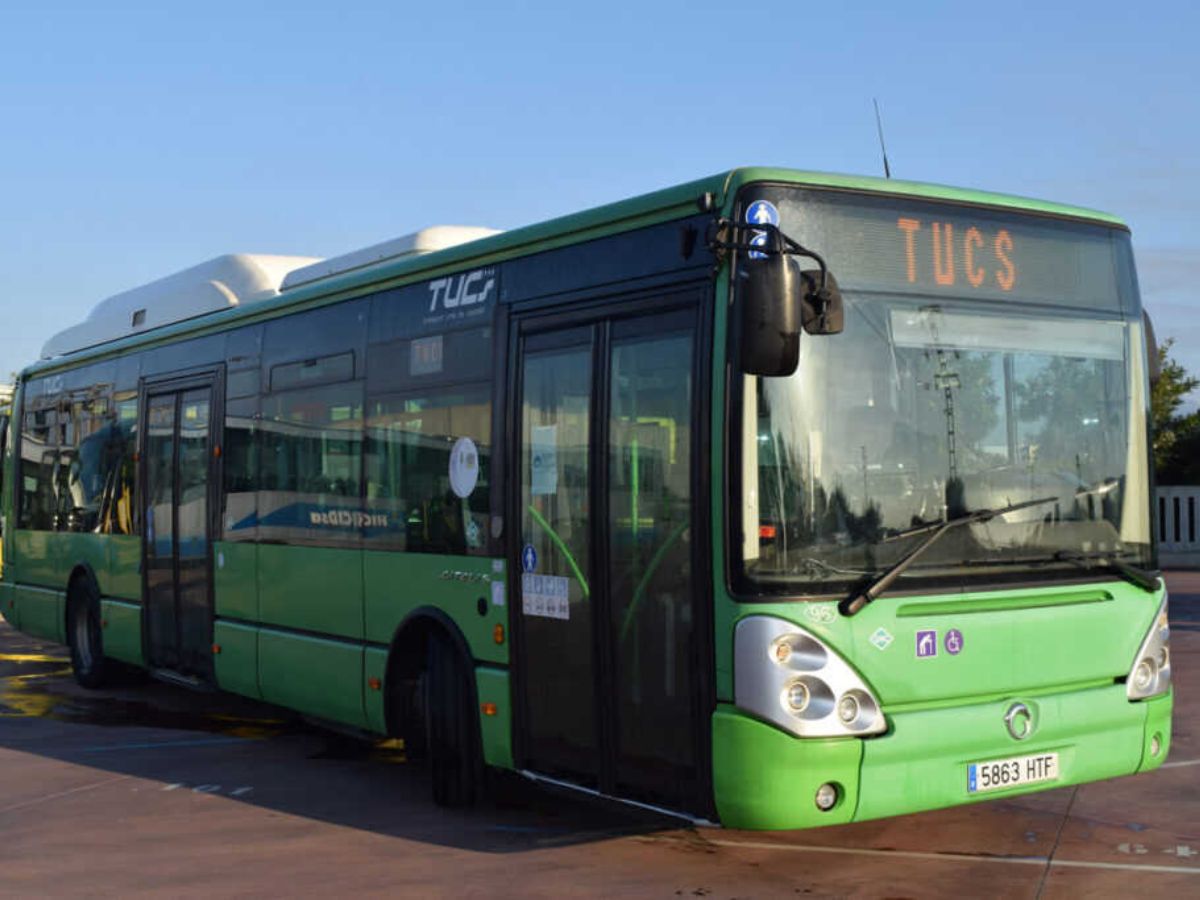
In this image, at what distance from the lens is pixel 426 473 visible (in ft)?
29.9

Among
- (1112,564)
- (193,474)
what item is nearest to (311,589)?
(193,474)

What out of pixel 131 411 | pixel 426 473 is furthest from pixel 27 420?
pixel 426 473

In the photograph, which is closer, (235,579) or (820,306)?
(820,306)

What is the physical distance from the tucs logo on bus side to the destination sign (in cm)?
242

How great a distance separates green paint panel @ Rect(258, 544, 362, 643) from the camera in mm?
9867

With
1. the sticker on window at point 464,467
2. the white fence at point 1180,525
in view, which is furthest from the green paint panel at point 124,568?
the white fence at point 1180,525

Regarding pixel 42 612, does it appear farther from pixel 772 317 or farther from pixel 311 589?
pixel 772 317

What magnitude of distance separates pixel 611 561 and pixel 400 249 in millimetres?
3949

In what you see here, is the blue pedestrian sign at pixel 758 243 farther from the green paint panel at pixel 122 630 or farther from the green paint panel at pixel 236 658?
the green paint panel at pixel 122 630

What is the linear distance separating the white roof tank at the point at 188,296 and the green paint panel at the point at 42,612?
250 cm

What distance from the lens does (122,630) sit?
1355 centimetres

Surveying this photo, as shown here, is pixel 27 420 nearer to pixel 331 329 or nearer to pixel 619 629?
pixel 331 329

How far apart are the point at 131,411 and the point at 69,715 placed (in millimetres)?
2667

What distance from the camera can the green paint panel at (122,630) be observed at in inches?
521
